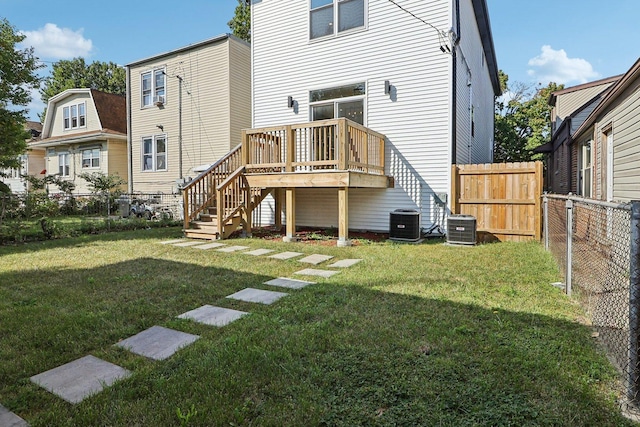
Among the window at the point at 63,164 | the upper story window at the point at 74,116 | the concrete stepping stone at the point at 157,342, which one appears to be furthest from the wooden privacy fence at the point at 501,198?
the window at the point at 63,164

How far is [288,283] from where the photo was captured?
4535 millimetres

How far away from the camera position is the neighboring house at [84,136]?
16844 mm

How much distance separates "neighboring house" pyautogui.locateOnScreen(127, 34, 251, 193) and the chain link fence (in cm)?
1101


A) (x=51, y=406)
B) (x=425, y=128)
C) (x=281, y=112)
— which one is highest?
(x=281, y=112)

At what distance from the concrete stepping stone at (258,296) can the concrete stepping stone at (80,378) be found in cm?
154

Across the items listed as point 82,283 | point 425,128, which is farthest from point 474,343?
point 425,128

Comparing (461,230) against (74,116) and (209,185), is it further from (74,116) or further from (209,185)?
(74,116)

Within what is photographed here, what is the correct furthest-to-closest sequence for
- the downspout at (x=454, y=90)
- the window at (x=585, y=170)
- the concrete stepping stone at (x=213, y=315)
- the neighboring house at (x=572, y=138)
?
the neighboring house at (x=572, y=138), the window at (x=585, y=170), the downspout at (x=454, y=90), the concrete stepping stone at (x=213, y=315)

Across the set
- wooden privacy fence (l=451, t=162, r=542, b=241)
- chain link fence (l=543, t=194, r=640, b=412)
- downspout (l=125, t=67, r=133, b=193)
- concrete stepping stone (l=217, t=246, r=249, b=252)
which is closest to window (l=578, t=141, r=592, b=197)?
wooden privacy fence (l=451, t=162, r=542, b=241)

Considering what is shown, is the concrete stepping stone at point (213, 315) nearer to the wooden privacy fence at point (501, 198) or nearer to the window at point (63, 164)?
the wooden privacy fence at point (501, 198)

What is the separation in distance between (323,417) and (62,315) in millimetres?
2791

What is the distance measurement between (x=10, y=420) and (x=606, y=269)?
19.2 feet

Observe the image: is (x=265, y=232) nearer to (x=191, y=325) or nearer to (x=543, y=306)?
(x=191, y=325)

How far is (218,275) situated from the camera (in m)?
4.93
